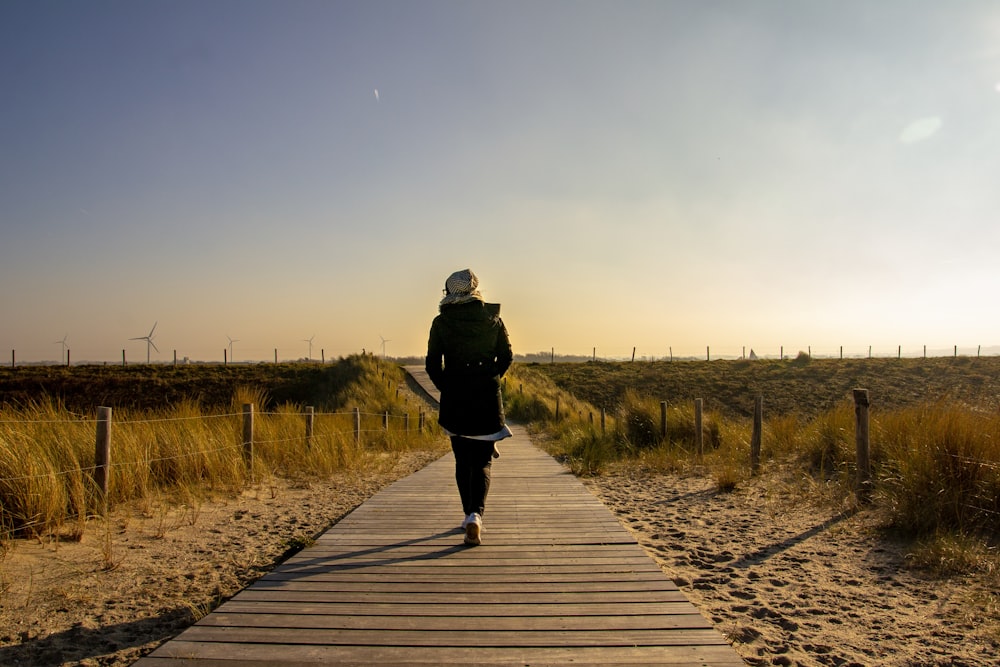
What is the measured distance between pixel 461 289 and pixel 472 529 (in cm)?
175

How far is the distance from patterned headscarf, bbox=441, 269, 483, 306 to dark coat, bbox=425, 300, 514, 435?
4 cm

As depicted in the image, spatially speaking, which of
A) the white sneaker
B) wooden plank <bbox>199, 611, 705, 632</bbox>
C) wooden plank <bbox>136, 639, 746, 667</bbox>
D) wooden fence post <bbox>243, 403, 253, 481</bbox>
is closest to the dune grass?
wooden plank <bbox>199, 611, 705, 632</bbox>

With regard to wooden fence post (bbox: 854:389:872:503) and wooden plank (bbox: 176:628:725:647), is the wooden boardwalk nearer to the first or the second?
wooden plank (bbox: 176:628:725:647)

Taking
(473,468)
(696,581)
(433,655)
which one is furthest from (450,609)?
(696,581)

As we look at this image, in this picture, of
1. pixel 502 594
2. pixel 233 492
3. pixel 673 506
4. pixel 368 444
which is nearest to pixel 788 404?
pixel 368 444

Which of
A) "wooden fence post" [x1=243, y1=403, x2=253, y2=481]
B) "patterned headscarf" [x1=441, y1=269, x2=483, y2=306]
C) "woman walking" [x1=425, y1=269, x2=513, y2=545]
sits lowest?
"wooden fence post" [x1=243, y1=403, x2=253, y2=481]

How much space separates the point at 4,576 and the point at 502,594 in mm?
3410

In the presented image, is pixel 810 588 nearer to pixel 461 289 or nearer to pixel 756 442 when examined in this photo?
pixel 461 289

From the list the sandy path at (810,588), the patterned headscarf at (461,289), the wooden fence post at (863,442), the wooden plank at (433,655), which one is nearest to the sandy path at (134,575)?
the wooden plank at (433,655)

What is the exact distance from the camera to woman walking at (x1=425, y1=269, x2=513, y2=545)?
4492 mm

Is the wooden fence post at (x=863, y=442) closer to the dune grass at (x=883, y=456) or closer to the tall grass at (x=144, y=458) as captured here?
the dune grass at (x=883, y=456)

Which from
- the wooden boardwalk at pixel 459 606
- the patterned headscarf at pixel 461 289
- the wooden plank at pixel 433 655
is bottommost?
the wooden boardwalk at pixel 459 606

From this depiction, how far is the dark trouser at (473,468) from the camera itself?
4582mm

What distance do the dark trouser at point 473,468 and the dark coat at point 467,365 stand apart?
130mm
